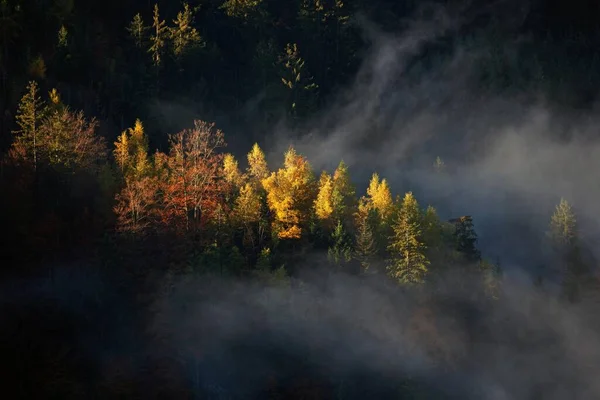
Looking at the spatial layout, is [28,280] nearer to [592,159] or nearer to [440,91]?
[440,91]

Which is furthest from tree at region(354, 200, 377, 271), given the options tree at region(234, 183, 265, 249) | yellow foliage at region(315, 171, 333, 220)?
tree at region(234, 183, 265, 249)

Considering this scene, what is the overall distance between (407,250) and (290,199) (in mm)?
12283

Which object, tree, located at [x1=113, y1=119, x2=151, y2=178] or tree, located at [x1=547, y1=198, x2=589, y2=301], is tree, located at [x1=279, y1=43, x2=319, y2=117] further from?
tree, located at [x1=547, y1=198, x2=589, y2=301]

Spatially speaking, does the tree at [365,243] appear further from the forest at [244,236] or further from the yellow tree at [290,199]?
the yellow tree at [290,199]

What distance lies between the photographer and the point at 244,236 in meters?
71.6

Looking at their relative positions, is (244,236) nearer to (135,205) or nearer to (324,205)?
(324,205)

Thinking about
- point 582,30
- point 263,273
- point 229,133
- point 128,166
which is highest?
point 582,30

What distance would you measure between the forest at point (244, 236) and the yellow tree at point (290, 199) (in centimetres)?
19

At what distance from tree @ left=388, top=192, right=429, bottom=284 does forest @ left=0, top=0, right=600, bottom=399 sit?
234mm

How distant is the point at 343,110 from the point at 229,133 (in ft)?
75.5

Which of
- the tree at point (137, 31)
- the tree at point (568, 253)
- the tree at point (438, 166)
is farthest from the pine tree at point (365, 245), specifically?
the tree at point (438, 166)

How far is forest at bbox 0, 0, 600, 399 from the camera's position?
62.3m

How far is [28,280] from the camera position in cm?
6122

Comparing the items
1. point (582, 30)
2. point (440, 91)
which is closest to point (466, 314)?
point (440, 91)
